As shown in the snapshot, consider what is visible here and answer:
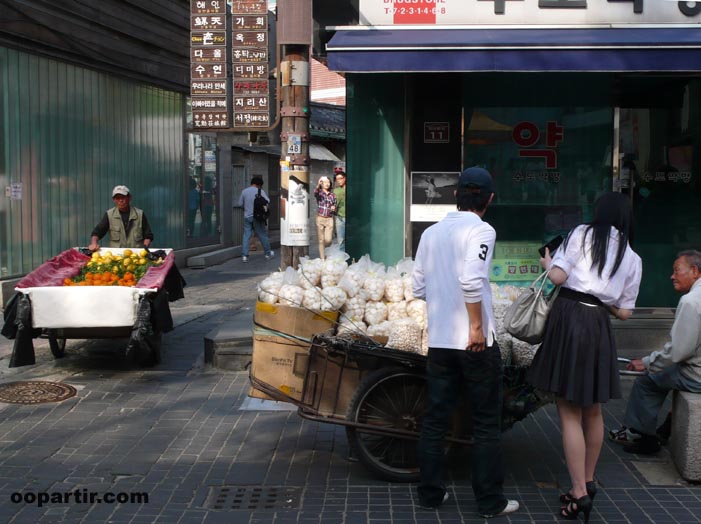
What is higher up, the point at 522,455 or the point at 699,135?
the point at 699,135

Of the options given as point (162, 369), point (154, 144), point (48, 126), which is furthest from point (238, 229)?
point (162, 369)

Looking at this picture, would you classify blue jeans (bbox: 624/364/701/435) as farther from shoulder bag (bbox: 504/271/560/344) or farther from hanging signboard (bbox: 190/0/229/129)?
hanging signboard (bbox: 190/0/229/129)

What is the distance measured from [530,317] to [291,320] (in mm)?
1543

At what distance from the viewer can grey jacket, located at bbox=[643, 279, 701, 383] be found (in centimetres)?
544

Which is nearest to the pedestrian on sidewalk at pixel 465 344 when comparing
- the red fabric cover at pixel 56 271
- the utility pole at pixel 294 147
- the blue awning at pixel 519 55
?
the utility pole at pixel 294 147

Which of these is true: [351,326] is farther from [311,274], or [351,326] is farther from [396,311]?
[311,274]

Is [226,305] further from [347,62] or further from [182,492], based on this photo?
[182,492]

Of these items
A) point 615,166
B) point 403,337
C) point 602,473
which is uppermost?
point 615,166

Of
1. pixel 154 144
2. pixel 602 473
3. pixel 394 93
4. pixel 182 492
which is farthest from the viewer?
pixel 154 144

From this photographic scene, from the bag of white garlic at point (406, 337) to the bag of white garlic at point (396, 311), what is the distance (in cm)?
31

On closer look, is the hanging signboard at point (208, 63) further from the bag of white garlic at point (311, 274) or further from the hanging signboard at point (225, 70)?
the bag of white garlic at point (311, 274)

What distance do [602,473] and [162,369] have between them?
447cm

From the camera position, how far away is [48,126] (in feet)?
42.4

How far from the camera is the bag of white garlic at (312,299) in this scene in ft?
18.8
